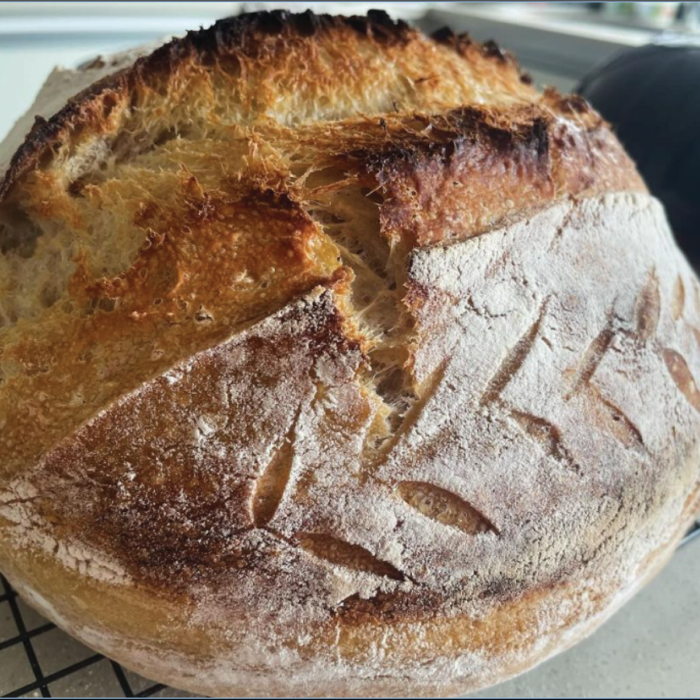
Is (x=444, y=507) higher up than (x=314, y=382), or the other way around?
(x=314, y=382)

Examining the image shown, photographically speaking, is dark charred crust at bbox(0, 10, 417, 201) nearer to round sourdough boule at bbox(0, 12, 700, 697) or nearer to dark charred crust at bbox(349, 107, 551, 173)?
round sourdough boule at bbox(0, 12, 700, 697)

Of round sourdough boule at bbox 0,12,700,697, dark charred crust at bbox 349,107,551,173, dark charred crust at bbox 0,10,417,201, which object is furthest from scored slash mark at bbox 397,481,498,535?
dark charred crust at bbox 0,10,417,201

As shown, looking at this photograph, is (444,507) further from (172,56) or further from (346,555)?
(172,56)

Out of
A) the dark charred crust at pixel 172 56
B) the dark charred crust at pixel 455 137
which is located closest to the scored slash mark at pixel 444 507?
the dark charred crust at pixel 455 137

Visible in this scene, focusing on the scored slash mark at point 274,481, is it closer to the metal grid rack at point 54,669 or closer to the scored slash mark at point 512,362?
Result: the scored slash mark at point 512,362

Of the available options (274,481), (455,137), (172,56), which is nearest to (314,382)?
(274,481)

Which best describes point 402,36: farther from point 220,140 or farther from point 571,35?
point 571,35

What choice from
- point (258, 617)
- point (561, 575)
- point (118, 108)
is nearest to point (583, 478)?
point (561, 575)
